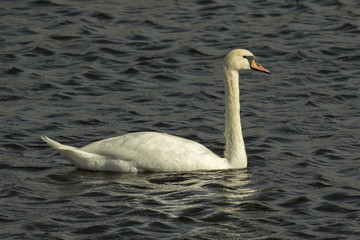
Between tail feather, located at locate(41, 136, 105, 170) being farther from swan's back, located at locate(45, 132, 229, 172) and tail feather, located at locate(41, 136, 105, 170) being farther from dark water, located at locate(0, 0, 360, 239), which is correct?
dark water, located at locate(0, 0, 360, 239)

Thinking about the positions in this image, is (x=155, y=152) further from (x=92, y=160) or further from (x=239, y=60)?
(x=239, y=60)

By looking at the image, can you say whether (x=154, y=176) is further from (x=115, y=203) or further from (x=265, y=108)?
(x=265, y=108)

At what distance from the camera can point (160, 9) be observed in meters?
18.8

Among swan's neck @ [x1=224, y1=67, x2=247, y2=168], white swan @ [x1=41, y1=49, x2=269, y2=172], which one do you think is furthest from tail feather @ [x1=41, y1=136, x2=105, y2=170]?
swan's neck @ [x1=224, y1=67, x2=247, y2=168]

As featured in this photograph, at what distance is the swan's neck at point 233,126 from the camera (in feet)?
36.6

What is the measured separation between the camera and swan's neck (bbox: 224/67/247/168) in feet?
36.6

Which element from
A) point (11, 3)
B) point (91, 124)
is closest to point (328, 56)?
point (91, 124)

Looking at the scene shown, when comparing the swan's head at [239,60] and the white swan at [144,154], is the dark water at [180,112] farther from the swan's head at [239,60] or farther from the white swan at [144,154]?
the swan's head at [239,60]

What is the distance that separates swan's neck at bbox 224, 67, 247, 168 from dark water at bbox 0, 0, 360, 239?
0.18 m

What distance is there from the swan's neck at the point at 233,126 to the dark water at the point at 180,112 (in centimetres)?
18

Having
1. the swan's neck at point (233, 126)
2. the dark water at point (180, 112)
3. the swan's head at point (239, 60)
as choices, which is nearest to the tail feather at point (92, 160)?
the dark water at point (180, 112)

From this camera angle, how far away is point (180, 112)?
13508mm

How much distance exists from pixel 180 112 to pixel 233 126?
2.29 meters

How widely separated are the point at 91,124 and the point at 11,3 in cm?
633
